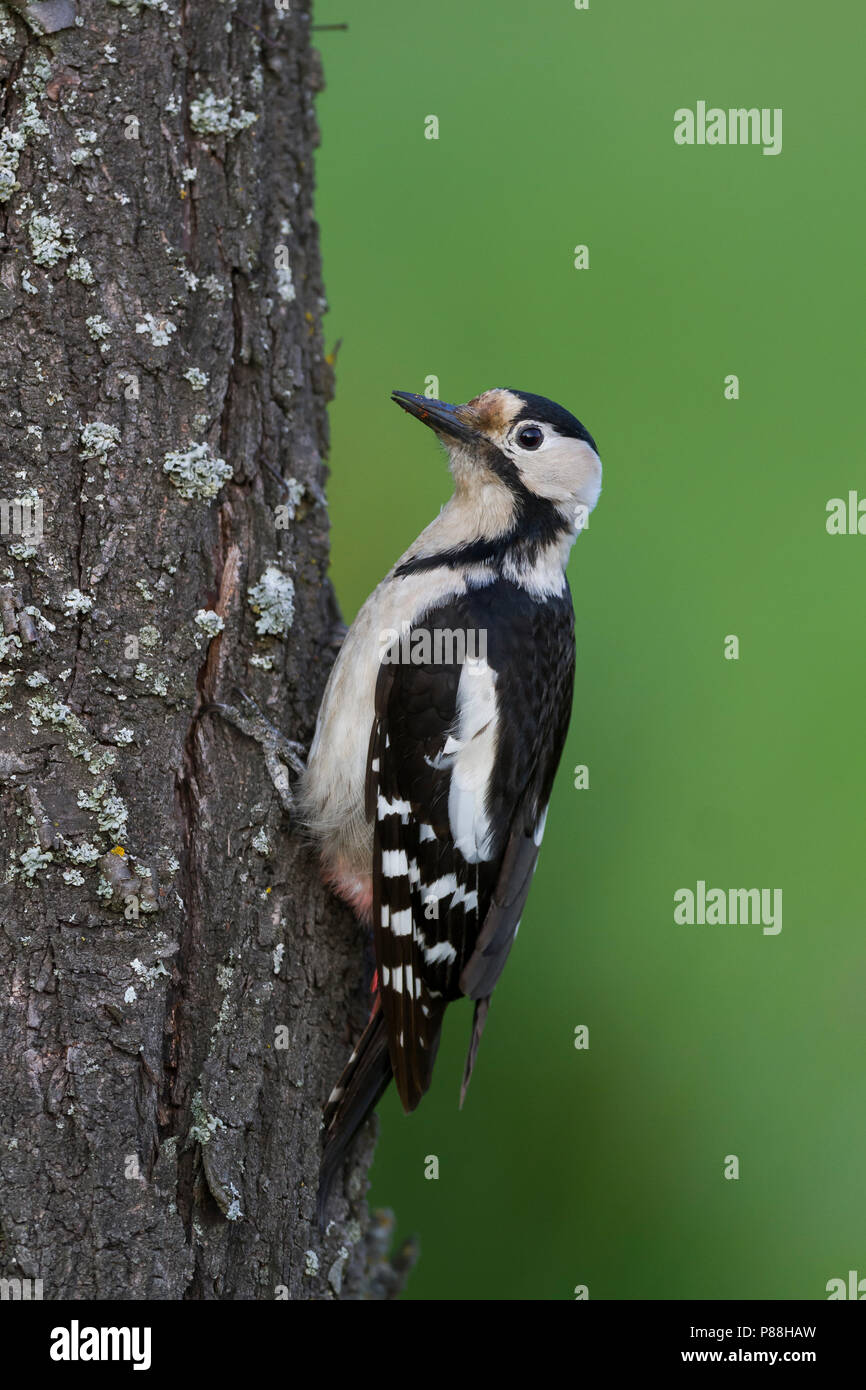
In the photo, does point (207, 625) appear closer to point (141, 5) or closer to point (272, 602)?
point (272, 602)

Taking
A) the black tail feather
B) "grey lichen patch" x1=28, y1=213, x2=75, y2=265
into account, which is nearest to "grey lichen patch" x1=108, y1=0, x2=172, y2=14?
"grey lichen patch" x1=28, y1=213, x2=75, y2=265

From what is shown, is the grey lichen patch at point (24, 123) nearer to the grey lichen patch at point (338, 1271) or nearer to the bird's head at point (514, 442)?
the bird's head at point (514, 442)

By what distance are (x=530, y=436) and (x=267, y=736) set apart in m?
0.95

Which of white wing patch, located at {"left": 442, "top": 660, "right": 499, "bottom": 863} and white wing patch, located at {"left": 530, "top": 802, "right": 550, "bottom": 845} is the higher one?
white wing patch, located at {"left": 442, "top": 660, "right": 499, "bottom": 863}

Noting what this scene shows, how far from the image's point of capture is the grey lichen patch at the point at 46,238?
1.88 metres

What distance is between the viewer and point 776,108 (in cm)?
295

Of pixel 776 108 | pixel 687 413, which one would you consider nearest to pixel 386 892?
pixel 687 413

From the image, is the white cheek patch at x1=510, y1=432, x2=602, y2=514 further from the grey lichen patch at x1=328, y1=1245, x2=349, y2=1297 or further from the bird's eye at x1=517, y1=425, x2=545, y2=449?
the grey lichen patch at x1=328, y1=1245, x2=349, y2=1297

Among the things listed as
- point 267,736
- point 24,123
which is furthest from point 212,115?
point 267,736

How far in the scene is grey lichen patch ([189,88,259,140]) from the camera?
205 cm

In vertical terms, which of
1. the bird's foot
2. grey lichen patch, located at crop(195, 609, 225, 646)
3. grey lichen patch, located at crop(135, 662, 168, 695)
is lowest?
the bird's foot

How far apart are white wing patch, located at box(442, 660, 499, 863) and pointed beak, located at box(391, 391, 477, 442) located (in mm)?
573

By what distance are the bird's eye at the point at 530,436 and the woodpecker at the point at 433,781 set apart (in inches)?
1.1
